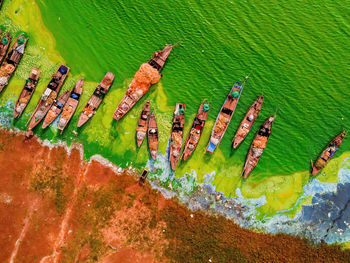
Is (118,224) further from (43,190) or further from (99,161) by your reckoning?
(43,190)

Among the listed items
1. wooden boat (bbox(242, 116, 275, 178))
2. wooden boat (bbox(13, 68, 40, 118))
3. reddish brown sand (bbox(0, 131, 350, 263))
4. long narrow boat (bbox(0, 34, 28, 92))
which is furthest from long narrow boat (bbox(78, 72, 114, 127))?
wooden boat (bbox(242, 116, 275, 178))

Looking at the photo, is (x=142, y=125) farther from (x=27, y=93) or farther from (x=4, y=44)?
(x=4, y=44)

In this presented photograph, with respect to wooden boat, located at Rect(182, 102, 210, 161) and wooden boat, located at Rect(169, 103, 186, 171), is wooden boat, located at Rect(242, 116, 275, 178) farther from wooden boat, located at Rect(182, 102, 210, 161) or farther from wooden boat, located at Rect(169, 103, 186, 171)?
wooden boat, located at Rect(169, 103, 186, 171)

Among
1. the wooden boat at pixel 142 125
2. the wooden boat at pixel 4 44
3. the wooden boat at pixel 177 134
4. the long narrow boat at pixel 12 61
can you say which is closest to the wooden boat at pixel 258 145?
the wooden boat at pixel 177 134

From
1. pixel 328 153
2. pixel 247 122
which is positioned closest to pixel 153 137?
pixel 247 122

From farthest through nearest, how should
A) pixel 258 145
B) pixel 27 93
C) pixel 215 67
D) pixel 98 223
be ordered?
1. pixel 215 67
2. pixel 27 93
3. pixel 258 145
4. pixel 98 223

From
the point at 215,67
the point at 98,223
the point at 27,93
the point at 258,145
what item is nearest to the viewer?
the point at 98,223
